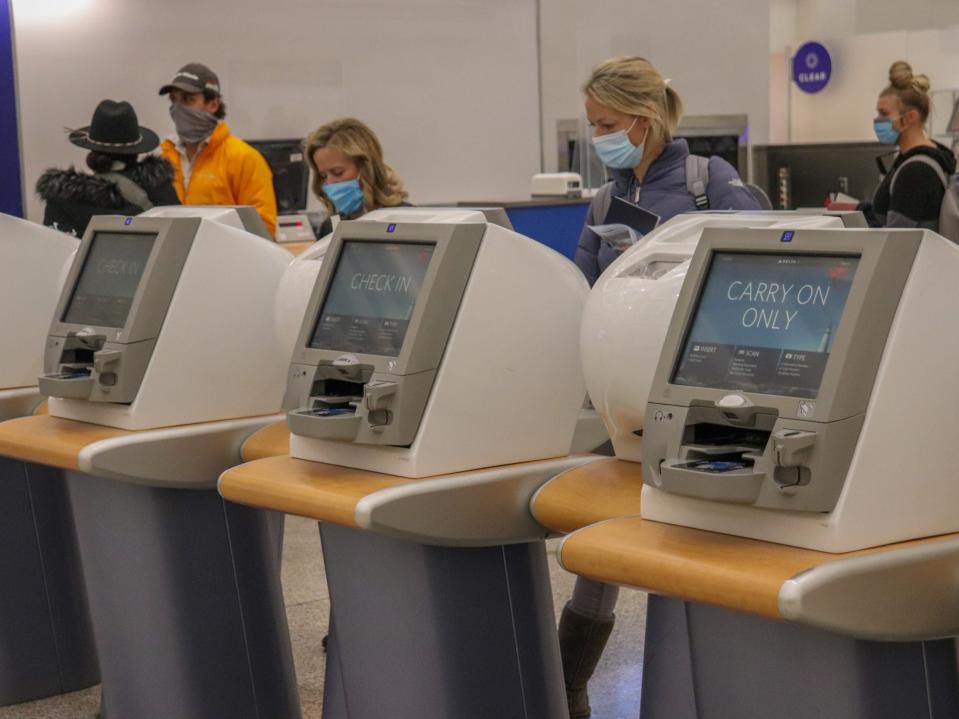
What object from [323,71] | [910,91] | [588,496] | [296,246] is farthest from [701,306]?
[323,71]

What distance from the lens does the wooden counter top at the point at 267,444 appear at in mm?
2760

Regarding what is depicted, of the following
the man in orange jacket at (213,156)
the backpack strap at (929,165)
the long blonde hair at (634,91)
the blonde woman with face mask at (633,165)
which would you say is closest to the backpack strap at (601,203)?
the blonde woman with face mask at (633,165)

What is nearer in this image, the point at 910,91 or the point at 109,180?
the point at 109,180

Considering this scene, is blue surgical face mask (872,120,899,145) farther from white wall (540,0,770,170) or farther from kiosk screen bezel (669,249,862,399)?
kiosk screen bezel (669,249,862,399)

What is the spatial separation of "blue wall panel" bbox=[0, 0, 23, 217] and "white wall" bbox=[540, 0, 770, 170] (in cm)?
374

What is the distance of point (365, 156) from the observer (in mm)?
3998

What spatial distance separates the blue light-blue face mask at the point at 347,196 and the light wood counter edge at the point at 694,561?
2157mm

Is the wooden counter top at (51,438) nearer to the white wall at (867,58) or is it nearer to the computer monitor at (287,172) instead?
the computer monitor at (287,172)

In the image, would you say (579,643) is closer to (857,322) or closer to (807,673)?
(807,673)

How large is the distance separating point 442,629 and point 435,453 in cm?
33

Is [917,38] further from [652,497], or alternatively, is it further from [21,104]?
[652,497]

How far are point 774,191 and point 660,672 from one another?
740 centimetres

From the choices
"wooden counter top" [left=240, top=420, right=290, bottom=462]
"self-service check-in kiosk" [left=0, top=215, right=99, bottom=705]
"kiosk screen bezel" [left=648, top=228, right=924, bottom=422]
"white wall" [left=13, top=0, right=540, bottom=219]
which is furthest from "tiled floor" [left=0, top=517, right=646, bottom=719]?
"white wall" [left=13, top=0, right=540, bottom=219]

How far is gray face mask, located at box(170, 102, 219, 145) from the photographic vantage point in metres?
5.29
